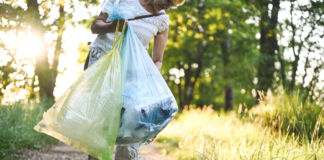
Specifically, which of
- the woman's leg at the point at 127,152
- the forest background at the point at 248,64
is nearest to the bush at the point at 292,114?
the forest background at the point at 248,64

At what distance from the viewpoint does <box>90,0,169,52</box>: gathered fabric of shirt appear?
2701 mm

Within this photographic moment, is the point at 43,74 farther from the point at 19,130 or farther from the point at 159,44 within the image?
the point at 159,44

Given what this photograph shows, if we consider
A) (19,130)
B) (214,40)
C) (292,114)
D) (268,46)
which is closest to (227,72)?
(214,40)

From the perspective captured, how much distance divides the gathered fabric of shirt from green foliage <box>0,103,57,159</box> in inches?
85.0

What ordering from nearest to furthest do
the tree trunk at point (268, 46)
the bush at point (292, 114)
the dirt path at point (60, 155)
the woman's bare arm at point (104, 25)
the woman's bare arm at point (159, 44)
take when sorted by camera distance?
the woman's bare arm at point (104, 25)
the woman's bare arm at point (159, 44)
the dirt path at point (60, 155)
the bush at point (292, 114)
the tree trunk at point (268, 46)

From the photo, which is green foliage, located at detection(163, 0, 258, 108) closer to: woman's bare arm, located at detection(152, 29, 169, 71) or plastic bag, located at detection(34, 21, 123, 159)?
woman's bare arm, located at detection(152, 29, 169, 71)

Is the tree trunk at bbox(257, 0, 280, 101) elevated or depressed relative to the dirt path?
elevated

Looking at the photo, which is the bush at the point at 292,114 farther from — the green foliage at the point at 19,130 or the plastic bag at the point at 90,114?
the green foliage at the point at 19,130

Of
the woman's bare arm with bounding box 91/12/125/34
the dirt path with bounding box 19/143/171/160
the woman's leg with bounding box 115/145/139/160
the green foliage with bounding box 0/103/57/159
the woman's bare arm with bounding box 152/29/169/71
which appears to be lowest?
the dirt path with bounding box 19/143/171/160

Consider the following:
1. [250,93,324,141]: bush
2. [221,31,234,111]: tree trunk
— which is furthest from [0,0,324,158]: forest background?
[221,31,234,111]: tree trunk

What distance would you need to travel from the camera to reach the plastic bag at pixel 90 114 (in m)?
2.17

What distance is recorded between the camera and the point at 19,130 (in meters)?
4.75

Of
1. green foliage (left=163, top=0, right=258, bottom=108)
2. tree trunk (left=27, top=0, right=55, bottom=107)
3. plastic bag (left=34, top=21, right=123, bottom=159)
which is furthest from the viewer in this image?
green foliage (left=163, top=0, right=258, bottom=108)

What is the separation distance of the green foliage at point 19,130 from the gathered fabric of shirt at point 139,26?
2.16 meters
